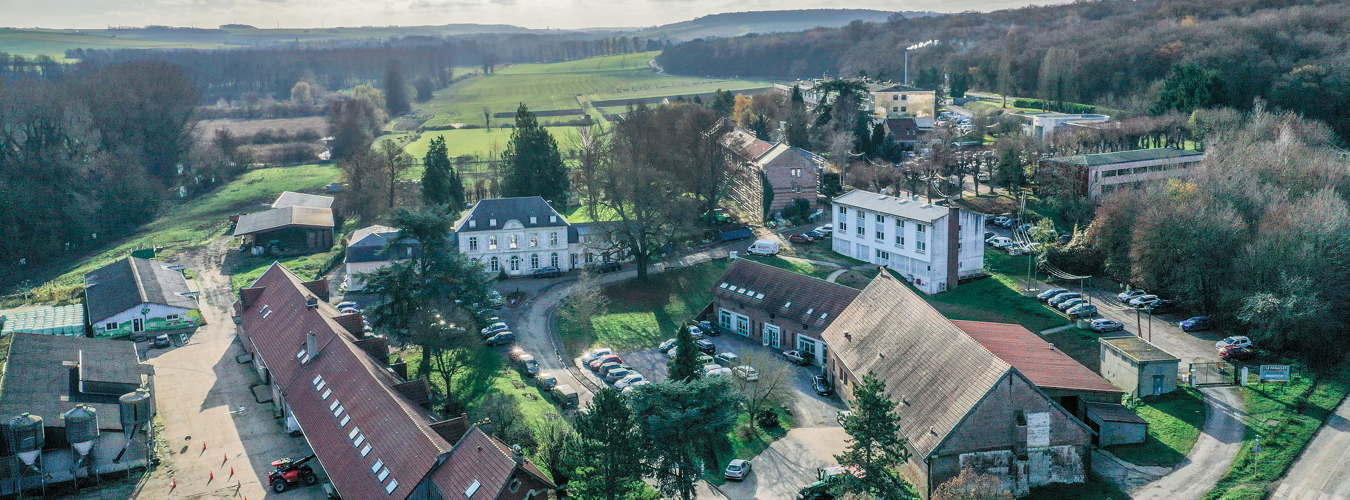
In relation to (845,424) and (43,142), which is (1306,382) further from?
(43,142)

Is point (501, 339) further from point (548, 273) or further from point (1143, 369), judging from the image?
point (1143, 369)

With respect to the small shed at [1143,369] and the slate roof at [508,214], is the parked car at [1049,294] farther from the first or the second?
the slate roof at [508,214]

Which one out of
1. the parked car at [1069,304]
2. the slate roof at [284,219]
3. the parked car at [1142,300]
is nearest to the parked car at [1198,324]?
the parked car at [1142,300]

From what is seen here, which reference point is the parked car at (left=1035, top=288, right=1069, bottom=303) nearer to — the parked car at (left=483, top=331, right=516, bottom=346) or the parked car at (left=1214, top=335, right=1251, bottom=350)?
the parked car at (left=1214, top=335, right=1251, bottom=350)

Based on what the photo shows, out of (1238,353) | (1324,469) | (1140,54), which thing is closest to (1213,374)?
(1238,353)

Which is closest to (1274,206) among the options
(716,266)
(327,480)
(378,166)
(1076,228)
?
(1076,228)

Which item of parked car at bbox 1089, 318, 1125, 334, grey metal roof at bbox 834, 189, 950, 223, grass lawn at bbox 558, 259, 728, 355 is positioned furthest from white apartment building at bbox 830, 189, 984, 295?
grass lawn at bbox 558, 259, 728, 355
